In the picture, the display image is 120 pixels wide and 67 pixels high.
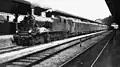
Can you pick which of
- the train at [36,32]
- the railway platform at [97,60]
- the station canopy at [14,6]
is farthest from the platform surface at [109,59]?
the station canopy at [14,6]

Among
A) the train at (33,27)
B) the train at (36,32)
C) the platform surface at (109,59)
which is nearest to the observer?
the platform surface at (109,59)

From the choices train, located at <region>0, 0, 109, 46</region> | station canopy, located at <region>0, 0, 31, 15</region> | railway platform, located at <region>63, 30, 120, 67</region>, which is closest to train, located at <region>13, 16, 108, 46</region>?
train, located at <region>0, 0, 109, 46</region>

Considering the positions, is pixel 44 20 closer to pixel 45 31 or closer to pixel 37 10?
pixel 45 31

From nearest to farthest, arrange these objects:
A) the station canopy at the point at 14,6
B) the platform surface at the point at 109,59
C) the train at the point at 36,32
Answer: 1. the platform surface at the point at 109,59
2. the train at the point at 36,32
3. the station canopy at the point at 14,6

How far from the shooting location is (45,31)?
15.2m

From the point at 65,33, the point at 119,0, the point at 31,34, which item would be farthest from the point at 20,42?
the point at 119,0

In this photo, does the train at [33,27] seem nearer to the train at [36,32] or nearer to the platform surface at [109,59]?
the train at [36,32]

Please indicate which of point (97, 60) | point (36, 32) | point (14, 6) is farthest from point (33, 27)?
point (97, 60)

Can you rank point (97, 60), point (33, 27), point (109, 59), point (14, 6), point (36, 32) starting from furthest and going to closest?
point (14, 6)
point (33, 27)
point (36, 32)
point (109, 59)
point (97, 60)

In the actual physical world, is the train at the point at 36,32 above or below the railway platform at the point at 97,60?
above

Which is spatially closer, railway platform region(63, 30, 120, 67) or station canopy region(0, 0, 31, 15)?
railway platform region(63, 30, 120, 67)

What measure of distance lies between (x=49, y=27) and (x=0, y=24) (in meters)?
7.26

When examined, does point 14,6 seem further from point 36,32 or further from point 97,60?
point 97,60

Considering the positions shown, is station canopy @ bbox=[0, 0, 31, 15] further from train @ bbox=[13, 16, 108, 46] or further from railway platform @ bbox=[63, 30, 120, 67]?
railway platform @ bbox=[63, 30, 120, 67]
